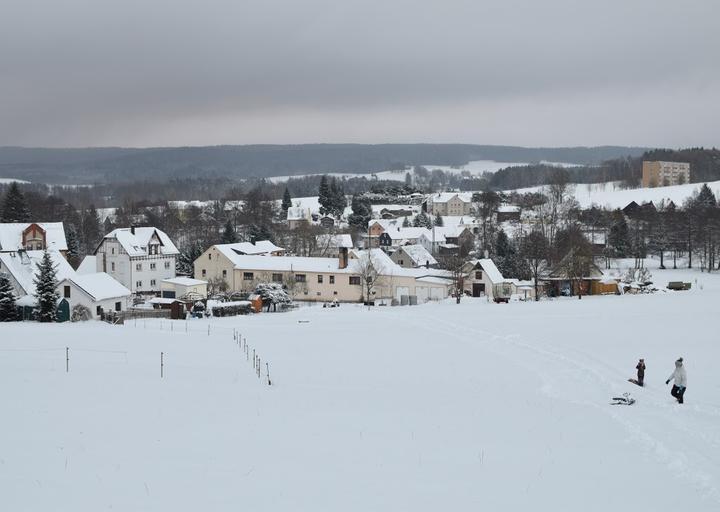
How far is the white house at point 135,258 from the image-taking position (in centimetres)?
5906

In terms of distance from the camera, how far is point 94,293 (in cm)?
4200

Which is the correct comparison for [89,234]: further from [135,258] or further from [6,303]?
[6,303]

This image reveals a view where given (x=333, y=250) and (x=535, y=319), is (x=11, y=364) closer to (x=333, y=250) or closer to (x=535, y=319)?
(x=535, y=319)

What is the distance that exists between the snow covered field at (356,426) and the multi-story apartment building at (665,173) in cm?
16484

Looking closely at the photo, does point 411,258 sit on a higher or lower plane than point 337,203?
lower

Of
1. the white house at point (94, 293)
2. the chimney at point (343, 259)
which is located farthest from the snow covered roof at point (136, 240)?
the chimney at point (343, 259)

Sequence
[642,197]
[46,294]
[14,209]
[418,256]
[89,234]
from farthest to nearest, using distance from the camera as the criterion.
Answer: [642,197] → [89,234] → [418,256] → [14,209] → [46,294]

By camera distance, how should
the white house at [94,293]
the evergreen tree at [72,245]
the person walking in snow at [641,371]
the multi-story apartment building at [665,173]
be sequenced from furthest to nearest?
1. the multi-story apartment building at [665,173]
2. the evergreen tree at [72,245]
3. the white house at [94,293]
4. the person walking in snow at [641,371]

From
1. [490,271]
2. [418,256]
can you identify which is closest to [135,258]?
[490,271]

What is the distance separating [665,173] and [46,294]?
179m

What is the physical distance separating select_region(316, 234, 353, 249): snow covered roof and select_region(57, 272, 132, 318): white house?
41.4m

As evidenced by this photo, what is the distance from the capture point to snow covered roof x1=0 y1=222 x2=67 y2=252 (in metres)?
54.7

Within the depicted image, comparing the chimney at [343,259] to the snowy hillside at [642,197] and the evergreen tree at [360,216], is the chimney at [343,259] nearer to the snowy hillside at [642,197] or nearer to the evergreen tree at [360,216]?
the evergreen tree at [360,216]

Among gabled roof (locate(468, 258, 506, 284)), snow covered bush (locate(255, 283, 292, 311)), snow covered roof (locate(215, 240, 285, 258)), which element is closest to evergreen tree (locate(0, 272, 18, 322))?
snow covered bush (locate(255, 283, 292, 311))
